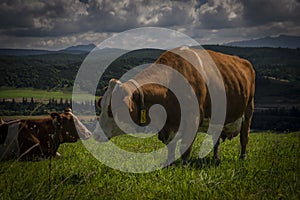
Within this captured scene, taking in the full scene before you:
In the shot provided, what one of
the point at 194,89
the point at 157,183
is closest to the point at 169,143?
the point at 194,89

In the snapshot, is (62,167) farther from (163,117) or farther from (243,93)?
(243,93)

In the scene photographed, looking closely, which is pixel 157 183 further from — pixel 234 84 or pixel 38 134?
pixel 38 134

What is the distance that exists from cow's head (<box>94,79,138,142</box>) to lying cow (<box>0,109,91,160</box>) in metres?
2.28

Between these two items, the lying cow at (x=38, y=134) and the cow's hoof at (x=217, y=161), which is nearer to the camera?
the cow's hoof at (x=217, y=161)

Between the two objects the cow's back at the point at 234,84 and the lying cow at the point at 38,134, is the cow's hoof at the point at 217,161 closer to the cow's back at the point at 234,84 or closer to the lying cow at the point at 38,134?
the cow's back at the point at 234,84

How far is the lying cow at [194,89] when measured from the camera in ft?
22.6

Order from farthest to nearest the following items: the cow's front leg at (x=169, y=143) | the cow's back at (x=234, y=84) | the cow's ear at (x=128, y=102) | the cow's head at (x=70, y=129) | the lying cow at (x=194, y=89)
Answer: the cow's head at (x=70, y=129) → the cow's back at (x=234, y=84) → the cow's front leg at (x=169, y=143) → the lying cow at (x=194, y=89) → the cow's ear at (x=128, y=102)

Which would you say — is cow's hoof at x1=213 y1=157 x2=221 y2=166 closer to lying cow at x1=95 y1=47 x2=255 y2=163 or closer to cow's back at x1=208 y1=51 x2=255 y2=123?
lying cow at x1=95 y1=47 x2=255 y2=163

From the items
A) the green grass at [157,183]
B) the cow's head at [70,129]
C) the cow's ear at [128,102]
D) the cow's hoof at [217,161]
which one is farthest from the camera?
the cow's head at [70,129]

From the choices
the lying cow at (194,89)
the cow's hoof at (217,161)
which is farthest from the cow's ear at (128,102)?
the cow's hoof at (217,161)

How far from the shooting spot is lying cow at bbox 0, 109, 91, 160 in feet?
30.7

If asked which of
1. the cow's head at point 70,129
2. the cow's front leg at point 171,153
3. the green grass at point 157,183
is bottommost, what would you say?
the cow's head at point 70,129

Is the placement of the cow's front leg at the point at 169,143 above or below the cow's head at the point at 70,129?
above

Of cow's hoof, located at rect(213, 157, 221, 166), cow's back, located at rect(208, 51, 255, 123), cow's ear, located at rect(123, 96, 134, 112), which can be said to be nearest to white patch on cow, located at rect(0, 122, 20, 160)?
cow's ear, located at rect(123, 96, 134, 112)
